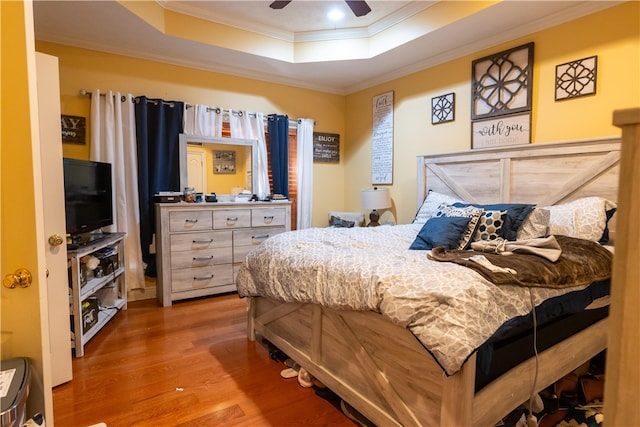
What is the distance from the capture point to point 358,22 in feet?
11.5

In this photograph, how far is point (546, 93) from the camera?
2822 mm

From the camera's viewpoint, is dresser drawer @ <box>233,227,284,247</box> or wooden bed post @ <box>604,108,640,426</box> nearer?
wooden bed post @ <box>604,108,640,426</box>

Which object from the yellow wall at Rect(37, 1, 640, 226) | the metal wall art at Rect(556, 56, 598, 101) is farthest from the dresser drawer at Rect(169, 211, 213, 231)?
the metal wall art at Rect(556, 56, 598, 101)

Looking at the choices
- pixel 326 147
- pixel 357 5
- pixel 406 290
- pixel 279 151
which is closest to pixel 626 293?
pixel 406 290

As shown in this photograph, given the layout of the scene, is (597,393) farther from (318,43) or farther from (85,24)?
(85,24)

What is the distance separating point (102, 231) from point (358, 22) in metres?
3.18

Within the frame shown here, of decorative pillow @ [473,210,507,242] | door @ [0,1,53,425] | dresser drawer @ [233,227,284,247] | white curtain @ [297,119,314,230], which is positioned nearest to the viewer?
door @ [0,1,53,425]

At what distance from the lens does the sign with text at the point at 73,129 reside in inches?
126

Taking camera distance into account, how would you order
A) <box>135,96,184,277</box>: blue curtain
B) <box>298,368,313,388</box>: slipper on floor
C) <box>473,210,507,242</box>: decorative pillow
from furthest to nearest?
1. <box>135,96,184,277</box>: blue curtain
2. <box>473,210,507,242</box>: decorative pillow
3. <box>298,368,313,388</box>: slipper on floor

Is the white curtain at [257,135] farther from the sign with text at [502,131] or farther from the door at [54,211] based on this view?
the sign with text at [502,131]

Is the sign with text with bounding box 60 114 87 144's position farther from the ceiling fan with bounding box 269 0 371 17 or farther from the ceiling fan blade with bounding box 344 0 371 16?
the ceiling fan blade with bounding box 344 0 371 16

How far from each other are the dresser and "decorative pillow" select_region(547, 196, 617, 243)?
8.52 ft

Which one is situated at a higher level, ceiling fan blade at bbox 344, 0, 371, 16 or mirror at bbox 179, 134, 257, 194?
ceiling fan blade at bbox 344, 0, 371, 16

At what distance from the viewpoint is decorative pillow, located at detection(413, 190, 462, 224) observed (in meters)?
3.20
